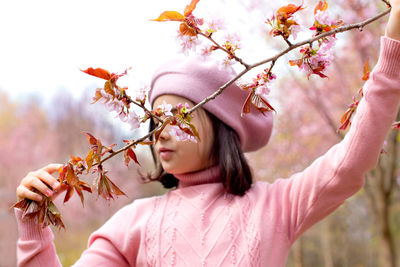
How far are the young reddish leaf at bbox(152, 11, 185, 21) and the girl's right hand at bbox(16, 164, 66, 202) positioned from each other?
52 cm

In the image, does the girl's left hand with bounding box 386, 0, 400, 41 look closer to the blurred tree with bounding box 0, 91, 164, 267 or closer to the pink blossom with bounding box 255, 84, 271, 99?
the pink blossom with bounding box 255, 84, 271, 99

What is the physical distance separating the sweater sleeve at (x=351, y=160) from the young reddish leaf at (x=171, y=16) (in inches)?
18.0

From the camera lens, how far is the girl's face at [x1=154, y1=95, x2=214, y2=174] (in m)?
1.42

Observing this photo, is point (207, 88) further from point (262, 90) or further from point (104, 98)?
point (104, 98)

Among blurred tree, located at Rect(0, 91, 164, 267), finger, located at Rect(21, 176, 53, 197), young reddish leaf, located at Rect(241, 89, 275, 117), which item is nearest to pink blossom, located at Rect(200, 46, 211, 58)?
young reddish leaf, located at Rect(241, 89, 275, 117)

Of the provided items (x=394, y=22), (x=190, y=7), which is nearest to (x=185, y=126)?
(x=190, y=7)

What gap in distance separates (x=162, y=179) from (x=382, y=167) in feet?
7.59

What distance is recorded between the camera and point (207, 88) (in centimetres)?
147

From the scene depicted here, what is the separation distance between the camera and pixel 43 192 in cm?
114

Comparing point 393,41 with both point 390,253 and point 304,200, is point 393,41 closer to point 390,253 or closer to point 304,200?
point 304,200

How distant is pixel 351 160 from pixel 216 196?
0.46 meters

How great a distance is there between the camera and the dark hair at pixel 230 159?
4.79 ft

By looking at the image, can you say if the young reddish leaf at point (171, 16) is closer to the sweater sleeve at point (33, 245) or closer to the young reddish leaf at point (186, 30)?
the young reddish leaf at point (186, 30)

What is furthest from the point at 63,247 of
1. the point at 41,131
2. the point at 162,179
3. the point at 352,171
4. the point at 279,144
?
the point at 352,171
